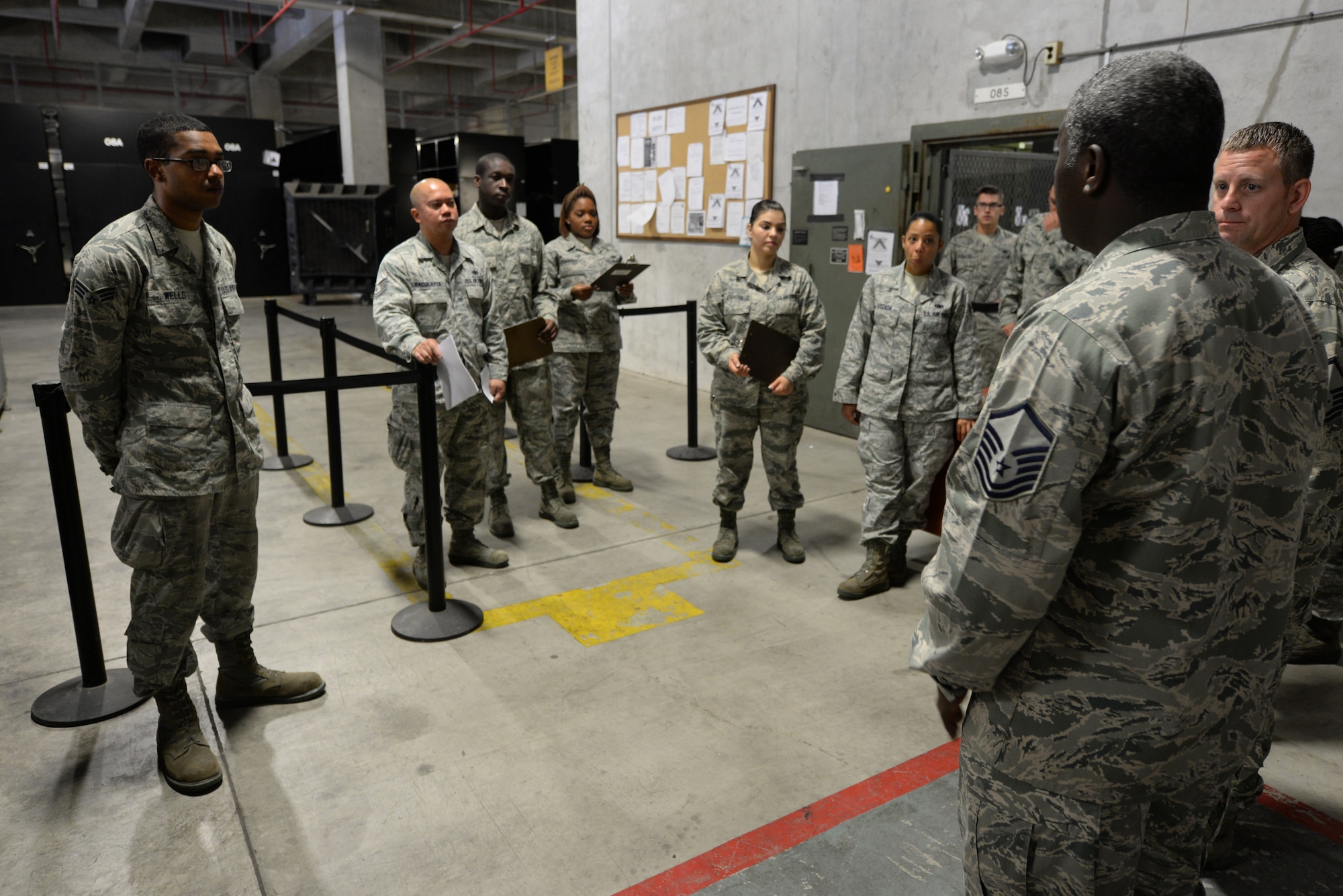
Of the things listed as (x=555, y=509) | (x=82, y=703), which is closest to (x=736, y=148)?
(x=555, y=509)

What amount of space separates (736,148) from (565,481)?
3.57 metres

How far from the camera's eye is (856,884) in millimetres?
2008

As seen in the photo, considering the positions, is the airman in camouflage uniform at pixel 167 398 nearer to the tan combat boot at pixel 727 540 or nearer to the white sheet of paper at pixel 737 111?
the tan combat boot at pixel 727 540

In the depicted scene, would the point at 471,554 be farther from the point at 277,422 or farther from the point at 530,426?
the point at 277,422

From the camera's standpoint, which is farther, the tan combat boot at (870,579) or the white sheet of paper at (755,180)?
the white sheet of paper at (755,180)

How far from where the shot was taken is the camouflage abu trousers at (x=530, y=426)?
436 cm

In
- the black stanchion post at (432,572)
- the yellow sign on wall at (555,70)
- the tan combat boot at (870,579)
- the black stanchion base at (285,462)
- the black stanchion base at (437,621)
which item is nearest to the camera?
the black stanchion post at (432,572)

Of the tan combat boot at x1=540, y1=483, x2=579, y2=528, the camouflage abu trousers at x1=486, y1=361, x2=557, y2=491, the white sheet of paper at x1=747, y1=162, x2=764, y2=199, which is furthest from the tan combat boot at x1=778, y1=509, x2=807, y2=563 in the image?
the white sheet of paper at x1=747, y1=162, x2=764, y2=199

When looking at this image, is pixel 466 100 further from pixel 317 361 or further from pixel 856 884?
pixel 856 884

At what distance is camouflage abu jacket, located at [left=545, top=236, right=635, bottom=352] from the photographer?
4.93 metres

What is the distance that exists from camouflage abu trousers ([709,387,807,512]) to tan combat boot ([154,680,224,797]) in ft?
7.56

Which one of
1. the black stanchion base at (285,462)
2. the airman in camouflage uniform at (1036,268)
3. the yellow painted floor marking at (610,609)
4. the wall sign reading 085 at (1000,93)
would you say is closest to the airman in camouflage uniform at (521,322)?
the yellow painted floor marking at (610,609)

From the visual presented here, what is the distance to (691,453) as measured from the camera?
19.3 ft

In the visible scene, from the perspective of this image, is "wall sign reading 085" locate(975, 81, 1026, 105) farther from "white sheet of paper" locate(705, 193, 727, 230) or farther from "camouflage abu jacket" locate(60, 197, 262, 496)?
"camouflage abu jacket" locate(60, 197, 262, 496)
